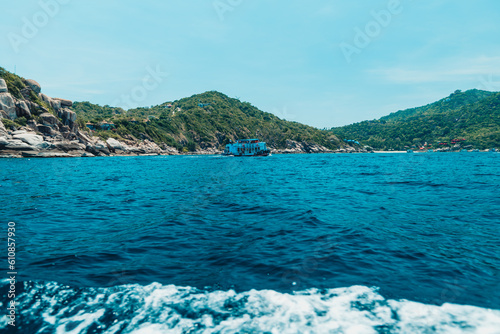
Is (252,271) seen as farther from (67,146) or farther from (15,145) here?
(67,146)

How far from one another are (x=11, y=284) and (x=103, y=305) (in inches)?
97.3

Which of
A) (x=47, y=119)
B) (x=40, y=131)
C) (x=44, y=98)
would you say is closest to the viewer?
(x=40, y=131)

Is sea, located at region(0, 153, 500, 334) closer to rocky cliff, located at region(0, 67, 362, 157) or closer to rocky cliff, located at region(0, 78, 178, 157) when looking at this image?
rocky cliff, located at region(0, 78, 178, 157)

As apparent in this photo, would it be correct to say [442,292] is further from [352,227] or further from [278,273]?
[352,227]

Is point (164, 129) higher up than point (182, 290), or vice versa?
point (164, 129)

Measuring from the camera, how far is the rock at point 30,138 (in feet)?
209

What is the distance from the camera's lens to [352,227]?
407 inches

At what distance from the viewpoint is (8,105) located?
230 ft

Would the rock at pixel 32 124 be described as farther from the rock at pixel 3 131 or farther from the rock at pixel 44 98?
the rock at pixel 44 98

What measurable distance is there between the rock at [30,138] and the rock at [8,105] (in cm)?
1170

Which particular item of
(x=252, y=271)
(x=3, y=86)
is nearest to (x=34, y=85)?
(x=3, y=86)

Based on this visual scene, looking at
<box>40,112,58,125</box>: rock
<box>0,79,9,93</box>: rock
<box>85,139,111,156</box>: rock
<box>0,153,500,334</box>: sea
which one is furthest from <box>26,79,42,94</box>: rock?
<box>0,153,500,334</box>: sea

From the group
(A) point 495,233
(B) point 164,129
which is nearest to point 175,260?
(A) point 495,233

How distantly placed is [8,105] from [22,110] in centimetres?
363
